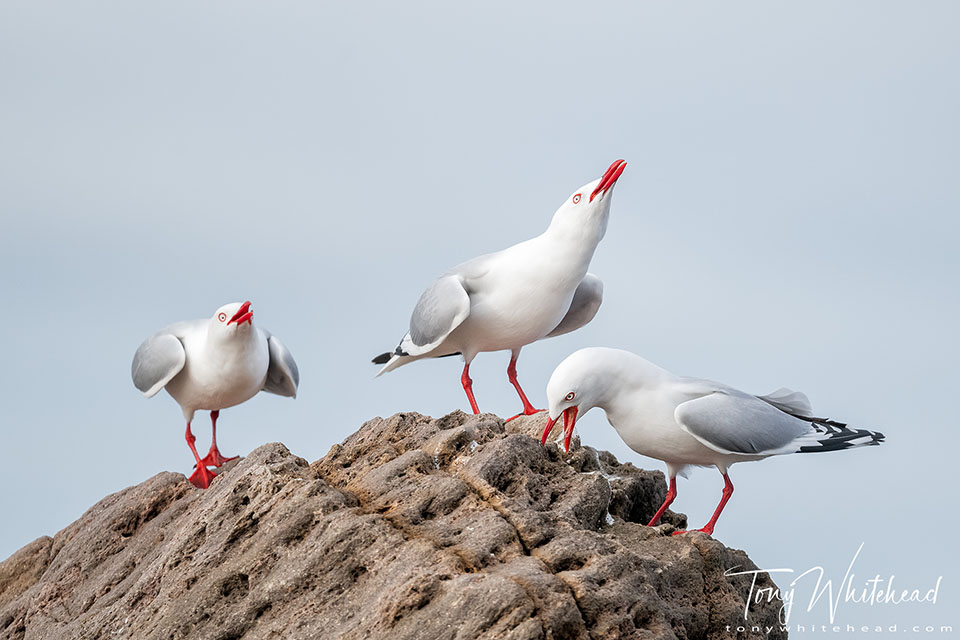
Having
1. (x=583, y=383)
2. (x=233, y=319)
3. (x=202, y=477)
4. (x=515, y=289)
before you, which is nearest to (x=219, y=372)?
(x=233, y=319)

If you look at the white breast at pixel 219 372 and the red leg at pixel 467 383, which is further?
the white breast at pixel 219 372

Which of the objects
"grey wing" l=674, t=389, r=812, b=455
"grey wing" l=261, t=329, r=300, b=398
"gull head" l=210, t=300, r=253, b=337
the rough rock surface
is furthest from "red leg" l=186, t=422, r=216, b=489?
"grey wing" l=674, t=389, r=812, b=455

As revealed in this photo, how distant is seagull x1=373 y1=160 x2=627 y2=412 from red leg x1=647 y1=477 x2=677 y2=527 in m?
1.90

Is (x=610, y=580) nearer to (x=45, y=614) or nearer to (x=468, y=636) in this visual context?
(x=468, y=636)

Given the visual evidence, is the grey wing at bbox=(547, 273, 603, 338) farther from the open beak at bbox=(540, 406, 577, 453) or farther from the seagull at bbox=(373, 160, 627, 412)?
the open beak at bbox=(540, 406, 577, 453)

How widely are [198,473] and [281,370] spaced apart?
1.32 metres

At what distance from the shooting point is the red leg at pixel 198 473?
11312 millimetres

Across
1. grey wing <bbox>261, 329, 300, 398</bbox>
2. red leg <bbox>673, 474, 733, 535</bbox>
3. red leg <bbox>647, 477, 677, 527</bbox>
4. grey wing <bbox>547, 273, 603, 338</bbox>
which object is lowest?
red leg <bbox>673, 474, 733, 535</bbox>

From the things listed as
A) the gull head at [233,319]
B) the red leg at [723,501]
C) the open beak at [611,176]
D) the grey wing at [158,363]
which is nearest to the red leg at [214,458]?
the grey wing at [158,363]

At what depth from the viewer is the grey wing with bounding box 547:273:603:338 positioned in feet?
37.1

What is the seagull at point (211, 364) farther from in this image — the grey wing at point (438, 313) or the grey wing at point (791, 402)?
the grey wing at point (791, 402)

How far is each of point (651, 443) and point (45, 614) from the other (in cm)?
472

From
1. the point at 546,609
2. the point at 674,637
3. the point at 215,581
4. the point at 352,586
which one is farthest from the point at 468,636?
the point at 215,581

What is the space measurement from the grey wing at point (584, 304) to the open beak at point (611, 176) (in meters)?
1.66
